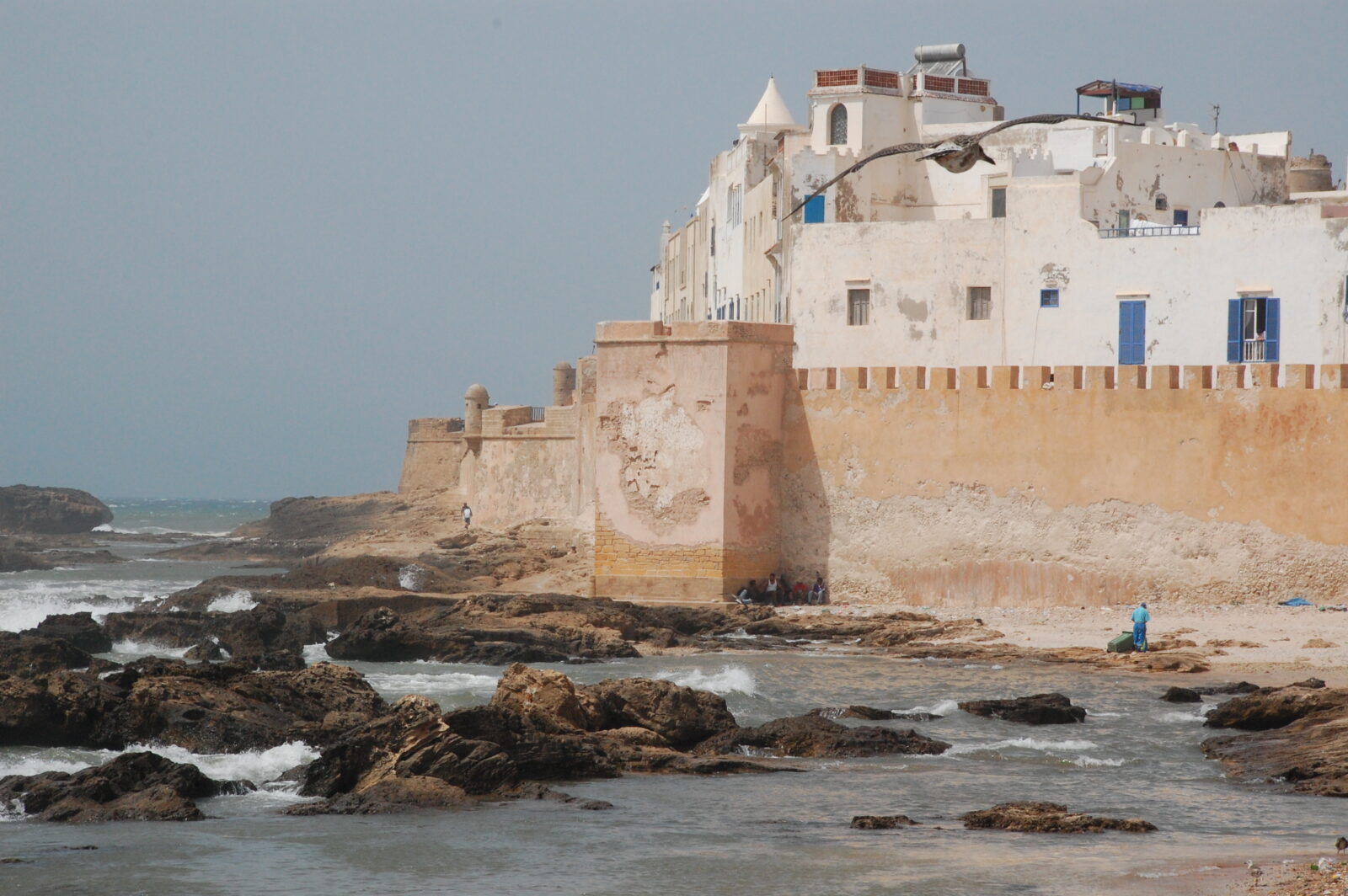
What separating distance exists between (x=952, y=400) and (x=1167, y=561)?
3.32 metres

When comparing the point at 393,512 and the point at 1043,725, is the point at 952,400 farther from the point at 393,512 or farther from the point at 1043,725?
the point at 393,512

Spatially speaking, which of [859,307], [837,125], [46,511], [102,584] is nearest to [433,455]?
[46,511]

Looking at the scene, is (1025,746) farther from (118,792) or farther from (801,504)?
(801,504)

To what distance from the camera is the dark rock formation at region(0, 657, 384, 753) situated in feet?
44.0

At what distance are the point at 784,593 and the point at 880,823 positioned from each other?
12.7 meters

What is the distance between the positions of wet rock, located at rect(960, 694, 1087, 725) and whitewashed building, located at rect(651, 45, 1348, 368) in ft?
30.4

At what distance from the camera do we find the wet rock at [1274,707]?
14.0 metres

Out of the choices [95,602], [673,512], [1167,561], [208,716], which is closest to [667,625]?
[673,512]

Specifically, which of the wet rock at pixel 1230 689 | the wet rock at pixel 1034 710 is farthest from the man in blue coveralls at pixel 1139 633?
the wet rock at pixel 1034 710

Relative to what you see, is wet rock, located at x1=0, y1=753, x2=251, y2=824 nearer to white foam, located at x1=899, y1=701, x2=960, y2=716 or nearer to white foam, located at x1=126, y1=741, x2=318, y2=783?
white foam, located at x1=126, y1=741, x2=318, y2=783

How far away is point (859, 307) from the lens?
27859mm

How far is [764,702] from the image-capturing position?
16.3 meters

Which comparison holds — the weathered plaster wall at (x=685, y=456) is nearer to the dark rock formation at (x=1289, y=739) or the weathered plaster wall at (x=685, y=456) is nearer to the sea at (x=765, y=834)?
the sea at (x=765, y=834)

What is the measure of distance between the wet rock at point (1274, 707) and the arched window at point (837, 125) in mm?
19826
